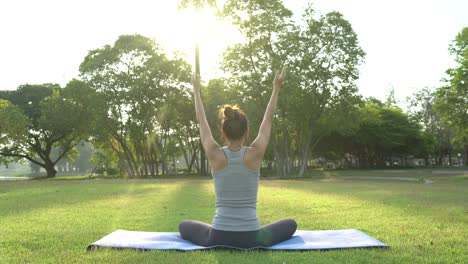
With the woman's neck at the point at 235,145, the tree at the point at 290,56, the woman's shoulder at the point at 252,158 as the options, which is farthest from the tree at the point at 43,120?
the woman's shoulder at the point at 252,158

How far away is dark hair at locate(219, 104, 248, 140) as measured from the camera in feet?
17.4

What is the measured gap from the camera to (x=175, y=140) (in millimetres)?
58688

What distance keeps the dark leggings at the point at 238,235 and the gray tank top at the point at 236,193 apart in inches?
5.5

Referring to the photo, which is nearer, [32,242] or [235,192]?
[235,192]

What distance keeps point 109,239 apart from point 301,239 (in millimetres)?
2748

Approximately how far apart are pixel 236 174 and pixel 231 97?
3269cm

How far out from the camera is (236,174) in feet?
17.8

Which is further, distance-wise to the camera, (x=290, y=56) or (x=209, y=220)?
(x=290, y=56)

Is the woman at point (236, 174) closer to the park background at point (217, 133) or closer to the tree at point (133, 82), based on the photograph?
the park background at point (217, 133)

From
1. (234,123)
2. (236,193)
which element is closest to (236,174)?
(236,193)

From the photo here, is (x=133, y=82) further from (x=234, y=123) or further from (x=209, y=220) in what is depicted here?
(x=234, y=123)

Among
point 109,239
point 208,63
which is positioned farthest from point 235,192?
point 208,63

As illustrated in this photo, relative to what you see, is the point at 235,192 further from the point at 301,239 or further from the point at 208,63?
the point at 208,63

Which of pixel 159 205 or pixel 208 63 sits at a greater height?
pixel 208 63
